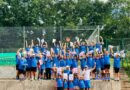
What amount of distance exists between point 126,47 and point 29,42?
23.0 feet

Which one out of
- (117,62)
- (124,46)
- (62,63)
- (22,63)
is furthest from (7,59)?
(117,62)

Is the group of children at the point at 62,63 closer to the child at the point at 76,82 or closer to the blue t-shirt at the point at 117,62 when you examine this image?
the blue t-shirt at the point at 117,62

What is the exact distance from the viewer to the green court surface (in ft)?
100

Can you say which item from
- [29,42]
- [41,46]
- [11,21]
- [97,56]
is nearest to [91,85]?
[97,56]

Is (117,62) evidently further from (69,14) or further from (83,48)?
(69,14)

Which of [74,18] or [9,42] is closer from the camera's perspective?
[9,42]

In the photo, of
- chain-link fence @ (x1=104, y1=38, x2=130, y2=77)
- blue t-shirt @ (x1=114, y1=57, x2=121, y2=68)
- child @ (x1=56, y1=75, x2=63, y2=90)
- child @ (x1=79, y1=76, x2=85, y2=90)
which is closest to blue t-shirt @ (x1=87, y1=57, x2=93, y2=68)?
blue t-shirt @ (x1=114, y1=57, x2=121, y2=68)

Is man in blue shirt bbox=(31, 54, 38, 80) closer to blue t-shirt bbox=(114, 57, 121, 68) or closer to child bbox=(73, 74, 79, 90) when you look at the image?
child bbox=(73, 74, 79, 90)

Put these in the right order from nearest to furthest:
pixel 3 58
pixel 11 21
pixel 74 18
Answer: pixel 3 58
pixel 11 21
pixel 74 18

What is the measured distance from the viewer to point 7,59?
101 feet

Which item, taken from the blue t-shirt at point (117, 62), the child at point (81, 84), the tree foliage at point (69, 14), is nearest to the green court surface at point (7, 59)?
the child at point (81, 84)

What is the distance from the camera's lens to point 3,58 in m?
31.0

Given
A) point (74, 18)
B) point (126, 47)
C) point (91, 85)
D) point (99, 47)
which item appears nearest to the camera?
point (91, 85)

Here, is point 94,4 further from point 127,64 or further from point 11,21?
point 127,64
